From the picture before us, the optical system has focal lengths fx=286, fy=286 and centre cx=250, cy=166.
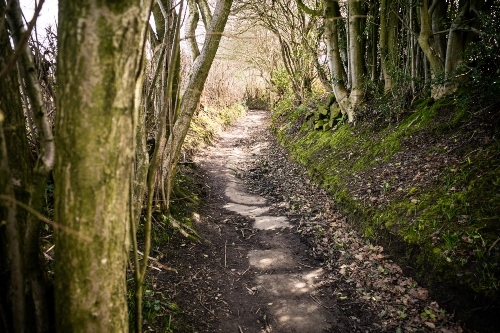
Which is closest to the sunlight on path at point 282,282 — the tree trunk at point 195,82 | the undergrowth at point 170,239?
the undergrowth at point 170,239

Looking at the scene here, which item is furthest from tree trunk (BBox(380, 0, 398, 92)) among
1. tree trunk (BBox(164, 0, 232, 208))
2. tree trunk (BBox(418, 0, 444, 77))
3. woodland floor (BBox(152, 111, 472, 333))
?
tree trunk (BBox(164, 0, 232, 208))

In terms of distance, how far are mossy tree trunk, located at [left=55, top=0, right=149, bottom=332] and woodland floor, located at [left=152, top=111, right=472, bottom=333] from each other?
5.14 feet

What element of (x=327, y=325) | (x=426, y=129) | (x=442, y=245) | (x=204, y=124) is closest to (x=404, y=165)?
(x=426, y=129)

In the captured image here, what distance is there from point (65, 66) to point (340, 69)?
8.56m

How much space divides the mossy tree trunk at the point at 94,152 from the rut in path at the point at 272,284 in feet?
6.52

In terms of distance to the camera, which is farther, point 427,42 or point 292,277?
point 427,42

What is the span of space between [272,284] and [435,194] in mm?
2489

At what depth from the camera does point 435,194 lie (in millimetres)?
3840

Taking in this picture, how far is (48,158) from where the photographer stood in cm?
153

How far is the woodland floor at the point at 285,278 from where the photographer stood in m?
3.00

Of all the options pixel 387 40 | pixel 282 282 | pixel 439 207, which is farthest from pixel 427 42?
pixel 282 282

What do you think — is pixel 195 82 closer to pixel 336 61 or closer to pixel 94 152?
pixel 94 152

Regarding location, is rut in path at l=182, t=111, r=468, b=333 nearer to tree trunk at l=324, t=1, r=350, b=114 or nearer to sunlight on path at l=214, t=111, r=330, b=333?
sunlight on path at l=214, t=111, r=330, b=333

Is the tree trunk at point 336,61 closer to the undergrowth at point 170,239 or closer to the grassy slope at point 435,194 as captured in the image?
the grassy slope at point 435,194
